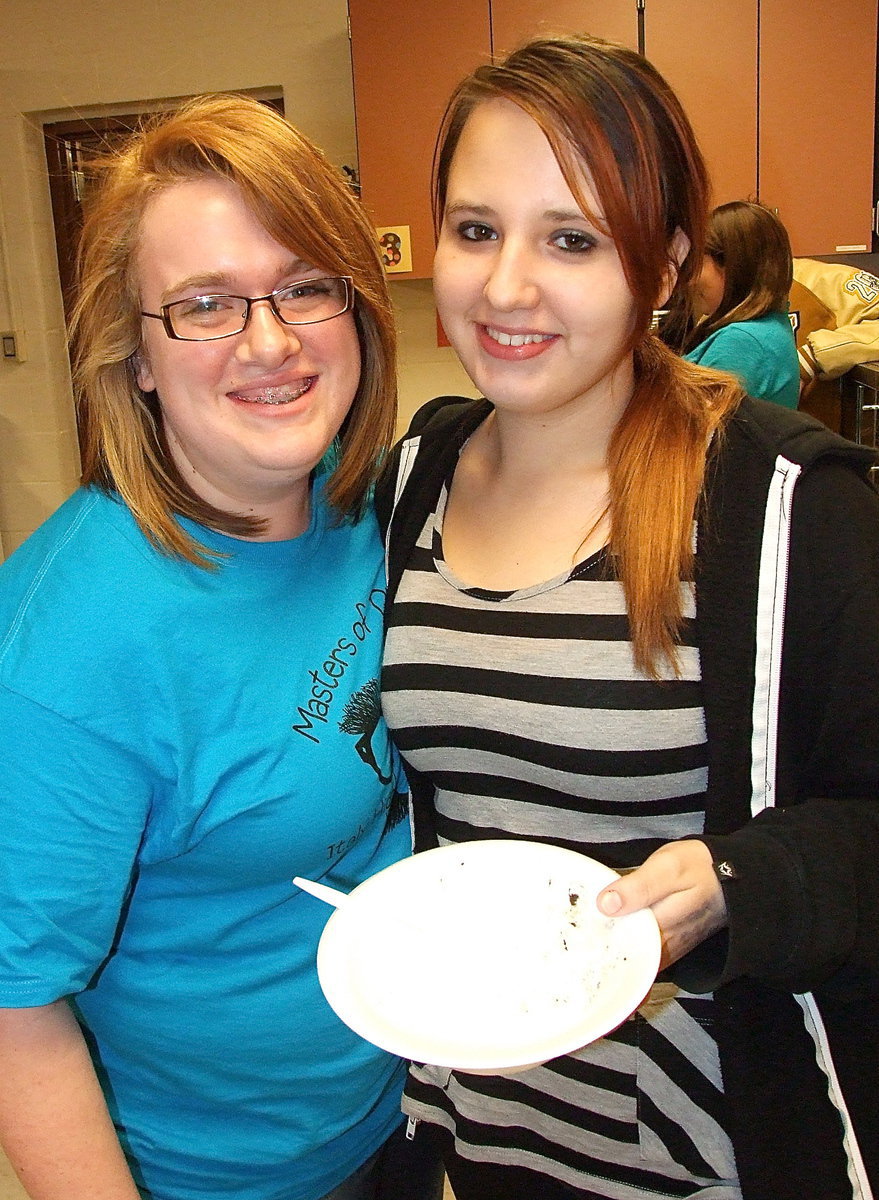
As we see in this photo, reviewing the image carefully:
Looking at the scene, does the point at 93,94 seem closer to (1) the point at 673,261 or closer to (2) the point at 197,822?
(1) the point at 673,261

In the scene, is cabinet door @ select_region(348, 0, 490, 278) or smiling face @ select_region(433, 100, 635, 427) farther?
cabinet door @ select_region(348, 0, 490, 278)

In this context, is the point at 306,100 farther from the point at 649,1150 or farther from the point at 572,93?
the point at 649,1150

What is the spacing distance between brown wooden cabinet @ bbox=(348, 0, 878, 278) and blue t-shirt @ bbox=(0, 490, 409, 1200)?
2837 millimetres

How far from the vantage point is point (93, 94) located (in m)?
4.12

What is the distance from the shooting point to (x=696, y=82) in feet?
11.4

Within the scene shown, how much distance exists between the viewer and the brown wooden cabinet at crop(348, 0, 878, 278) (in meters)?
3.40

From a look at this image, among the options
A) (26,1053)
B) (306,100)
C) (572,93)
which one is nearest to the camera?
(26,1053)

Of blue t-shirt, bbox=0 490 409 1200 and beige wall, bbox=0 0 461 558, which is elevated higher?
beige wall, bbox=0 0 461 558

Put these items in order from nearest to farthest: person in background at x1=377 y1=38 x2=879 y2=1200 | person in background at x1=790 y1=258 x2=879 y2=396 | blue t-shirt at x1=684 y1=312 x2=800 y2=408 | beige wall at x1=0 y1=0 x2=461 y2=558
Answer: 1. person in background at x1=377 y1=38 x2=879 y2=1200
2. blue t-shirt at x1=684 y1=312 x2=800 y2=408
3. person in background at x1=790 y1=258 x2=879 y2=396
4. beige wall at x1=0 y1=0 x2=461 y2=558

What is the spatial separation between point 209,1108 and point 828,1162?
2.08ft

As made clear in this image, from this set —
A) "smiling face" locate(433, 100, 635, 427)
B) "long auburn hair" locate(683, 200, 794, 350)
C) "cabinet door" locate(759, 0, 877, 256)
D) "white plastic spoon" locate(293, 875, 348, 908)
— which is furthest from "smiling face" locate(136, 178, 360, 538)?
"cabinet door" locate(759, 0, 877, 256)

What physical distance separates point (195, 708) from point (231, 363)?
35cm

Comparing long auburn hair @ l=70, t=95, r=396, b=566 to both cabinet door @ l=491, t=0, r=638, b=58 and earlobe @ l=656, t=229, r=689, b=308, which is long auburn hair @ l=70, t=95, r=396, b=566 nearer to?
earlobe @ l=656, t=229, r=689, b=308

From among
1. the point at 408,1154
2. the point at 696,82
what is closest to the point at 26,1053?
the point at 408,1154
